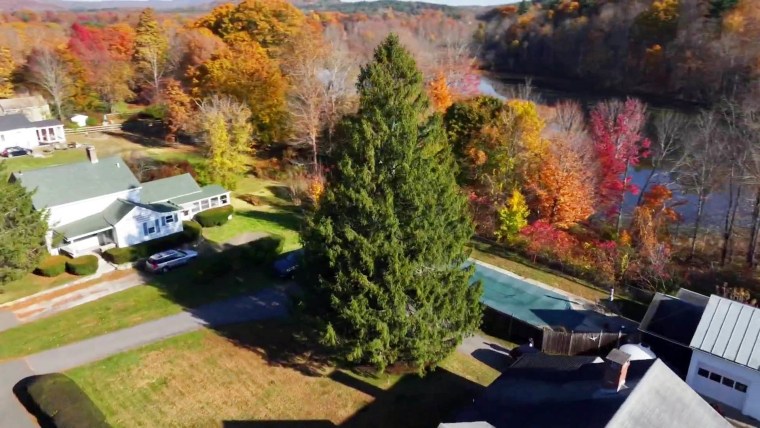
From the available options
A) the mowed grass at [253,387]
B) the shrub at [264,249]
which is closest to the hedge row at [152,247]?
the shrub at [264,249]

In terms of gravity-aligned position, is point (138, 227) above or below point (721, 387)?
above

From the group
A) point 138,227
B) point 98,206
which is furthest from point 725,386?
point 98,206

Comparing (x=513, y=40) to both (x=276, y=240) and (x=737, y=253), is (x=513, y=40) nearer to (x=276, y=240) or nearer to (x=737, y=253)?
(x=737, y=253)

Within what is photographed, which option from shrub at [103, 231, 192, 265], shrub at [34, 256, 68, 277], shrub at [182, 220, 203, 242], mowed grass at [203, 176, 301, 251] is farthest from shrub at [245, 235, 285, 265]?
shrub at [34, 256, 68, 277]

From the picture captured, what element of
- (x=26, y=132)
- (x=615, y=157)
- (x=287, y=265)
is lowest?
(x=287, y=265)

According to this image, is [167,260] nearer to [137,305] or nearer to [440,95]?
[137,305]

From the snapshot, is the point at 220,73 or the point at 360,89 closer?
the point at 360,89

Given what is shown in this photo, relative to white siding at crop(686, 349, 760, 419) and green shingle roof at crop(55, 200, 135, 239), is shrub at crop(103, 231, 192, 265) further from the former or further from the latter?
white siding at crop(686, 349, 760, 419)

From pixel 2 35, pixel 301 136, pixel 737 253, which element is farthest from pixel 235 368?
pixel 2 35
